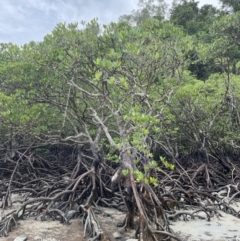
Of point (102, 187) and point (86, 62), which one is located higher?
point (86, 62)

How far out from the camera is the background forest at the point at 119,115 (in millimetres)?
4516

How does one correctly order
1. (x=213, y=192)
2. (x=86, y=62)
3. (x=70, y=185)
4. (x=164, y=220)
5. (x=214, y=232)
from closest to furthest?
(x=164, y=220) → (x=214, y=232) → (x=70, y=185) → (x=86, y=62) → (x=213, y=192)

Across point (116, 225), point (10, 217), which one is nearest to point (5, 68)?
point (10, 217)

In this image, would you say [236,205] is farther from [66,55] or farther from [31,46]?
[31,46]

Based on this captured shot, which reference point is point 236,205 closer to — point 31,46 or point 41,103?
point 41,103

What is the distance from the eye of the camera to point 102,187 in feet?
19.4

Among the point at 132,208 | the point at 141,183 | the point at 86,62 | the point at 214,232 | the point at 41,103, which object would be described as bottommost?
the point at 214,232

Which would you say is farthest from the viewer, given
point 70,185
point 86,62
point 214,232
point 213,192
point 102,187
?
point 213,192

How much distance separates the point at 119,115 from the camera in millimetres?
5965

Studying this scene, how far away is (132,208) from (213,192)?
3.05 metres

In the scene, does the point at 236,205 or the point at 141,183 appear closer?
the point at 141,183

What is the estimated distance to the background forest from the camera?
14.8ft

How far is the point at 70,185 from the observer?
5.55m

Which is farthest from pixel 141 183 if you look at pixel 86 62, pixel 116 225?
pixel 86 62
